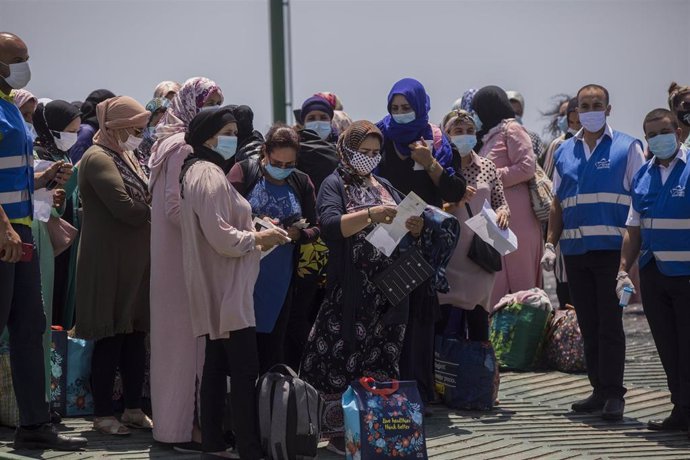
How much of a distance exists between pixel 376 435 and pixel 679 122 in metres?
3.54

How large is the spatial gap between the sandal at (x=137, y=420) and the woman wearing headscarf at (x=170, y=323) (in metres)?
0.45

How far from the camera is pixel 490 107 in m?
10.6

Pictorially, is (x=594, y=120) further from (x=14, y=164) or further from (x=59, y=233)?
(x=14, y=164)

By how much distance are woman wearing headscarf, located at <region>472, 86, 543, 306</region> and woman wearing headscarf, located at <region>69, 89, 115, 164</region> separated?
310cm

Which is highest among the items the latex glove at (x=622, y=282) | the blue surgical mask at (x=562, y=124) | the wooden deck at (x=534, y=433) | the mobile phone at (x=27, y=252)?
the blue surgical mask at (x=562, y=124)

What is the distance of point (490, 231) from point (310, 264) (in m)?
1.36

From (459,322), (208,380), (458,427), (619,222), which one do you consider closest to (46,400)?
(208,380)

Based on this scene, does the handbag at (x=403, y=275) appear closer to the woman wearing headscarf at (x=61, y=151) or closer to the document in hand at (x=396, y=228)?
the document in hand at (x=396, y=228)

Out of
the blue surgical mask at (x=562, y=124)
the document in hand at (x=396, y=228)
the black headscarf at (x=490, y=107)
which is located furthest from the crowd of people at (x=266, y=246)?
the blue surgical mask at (x=562, y=124)

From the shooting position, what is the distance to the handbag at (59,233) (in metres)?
8.29

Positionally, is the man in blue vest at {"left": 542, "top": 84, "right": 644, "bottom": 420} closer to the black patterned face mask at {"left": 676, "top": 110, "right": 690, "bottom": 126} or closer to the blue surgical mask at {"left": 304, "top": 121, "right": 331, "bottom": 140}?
the black patterned face mask at {"left": 676, "top": 110, "right": 690, "bottom": 126}

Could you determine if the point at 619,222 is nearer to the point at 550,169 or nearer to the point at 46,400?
the point at 550,169


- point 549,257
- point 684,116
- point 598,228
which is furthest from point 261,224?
point 684,116

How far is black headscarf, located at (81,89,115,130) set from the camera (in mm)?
10125
